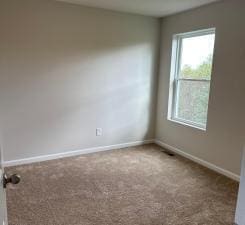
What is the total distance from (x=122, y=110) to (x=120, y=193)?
174 cm

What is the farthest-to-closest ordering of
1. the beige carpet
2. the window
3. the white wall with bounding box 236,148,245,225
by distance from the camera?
the window < the beige carpet < the white wall with bounding box 236,148,245,225

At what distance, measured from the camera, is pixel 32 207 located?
2357mm

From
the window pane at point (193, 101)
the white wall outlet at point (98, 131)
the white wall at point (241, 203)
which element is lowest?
the white wall outlet at point (98, 131)

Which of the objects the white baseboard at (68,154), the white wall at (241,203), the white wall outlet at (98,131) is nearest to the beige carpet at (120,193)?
the white baseboard at (68,154)

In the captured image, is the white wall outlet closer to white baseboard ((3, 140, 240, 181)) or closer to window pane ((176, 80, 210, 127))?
white baseboard ((3, 140, 240, 181))

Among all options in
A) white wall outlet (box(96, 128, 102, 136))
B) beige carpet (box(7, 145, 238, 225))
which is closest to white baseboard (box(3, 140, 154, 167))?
beige carpet (box(7, 145, 238, 225))

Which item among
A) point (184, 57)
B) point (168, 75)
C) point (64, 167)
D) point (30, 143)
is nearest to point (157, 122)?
point (168, 75)

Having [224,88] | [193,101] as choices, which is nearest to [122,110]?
[193,101]

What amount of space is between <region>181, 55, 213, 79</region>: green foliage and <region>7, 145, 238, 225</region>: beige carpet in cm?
135

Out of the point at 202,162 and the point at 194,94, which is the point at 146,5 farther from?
the point at 202,162

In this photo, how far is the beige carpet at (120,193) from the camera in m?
2.23

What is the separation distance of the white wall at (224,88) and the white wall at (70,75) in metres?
0.94

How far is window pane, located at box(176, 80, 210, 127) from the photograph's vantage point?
3.58 meters

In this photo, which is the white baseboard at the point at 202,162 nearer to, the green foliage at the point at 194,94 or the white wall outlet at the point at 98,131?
the green foliage at the point at 194,94
